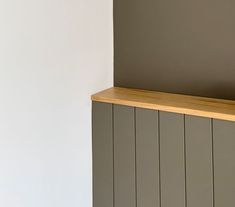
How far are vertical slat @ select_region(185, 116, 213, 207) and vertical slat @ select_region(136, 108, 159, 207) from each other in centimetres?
14

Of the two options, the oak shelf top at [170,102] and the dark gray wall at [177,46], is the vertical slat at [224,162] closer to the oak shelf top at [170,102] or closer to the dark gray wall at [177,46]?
the oak shelf top at [170,102]

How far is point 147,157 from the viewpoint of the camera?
5.51 ft

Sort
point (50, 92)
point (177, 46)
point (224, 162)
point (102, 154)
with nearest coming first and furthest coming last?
point (224, 162), point (50, 92), point (177, 46), point (102, 154)

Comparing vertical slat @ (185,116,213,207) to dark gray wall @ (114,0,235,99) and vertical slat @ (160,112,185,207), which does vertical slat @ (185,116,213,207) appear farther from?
dark gray wall @ (114,0,235,99)

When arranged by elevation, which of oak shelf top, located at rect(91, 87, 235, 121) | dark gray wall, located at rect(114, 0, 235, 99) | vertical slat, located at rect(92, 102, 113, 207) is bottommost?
vertical slat, located at rect(92, 102, 113, 207)

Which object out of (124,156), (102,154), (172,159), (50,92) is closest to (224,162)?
(172,159)

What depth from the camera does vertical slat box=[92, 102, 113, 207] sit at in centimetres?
178

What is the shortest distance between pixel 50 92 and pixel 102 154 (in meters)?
0.40

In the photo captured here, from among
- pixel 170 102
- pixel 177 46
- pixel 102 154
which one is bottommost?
pixel 102 154

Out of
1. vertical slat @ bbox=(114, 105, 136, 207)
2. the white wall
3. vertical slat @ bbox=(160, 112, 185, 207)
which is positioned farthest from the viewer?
vertical slat @ bbox=(114, 105, 136, 207)

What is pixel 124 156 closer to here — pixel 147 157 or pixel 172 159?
pixel 147 157

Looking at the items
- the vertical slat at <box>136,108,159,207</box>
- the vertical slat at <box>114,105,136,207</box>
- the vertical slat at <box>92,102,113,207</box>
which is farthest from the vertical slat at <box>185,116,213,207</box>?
the vertical slat at <box>92,102,113,207</box>

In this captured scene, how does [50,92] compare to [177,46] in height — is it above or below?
below

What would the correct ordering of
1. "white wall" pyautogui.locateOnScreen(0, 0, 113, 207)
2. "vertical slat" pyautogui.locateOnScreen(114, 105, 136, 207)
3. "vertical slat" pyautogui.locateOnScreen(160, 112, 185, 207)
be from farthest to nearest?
"vertical slat" pyautogui.locateOnScreen(114, 105, 136, 207), "vertical slat" pyautogui.locateOnScreen(160, 112, 185, 207), "white wall" pyautogui.locateOnScreen(0, 0, 113, 207)
